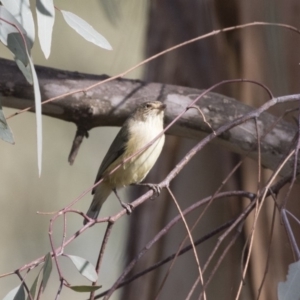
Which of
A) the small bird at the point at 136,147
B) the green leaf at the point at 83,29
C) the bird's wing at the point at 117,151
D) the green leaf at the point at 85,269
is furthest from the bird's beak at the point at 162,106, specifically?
the green leaf at the point at 85,269

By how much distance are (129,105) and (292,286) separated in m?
0.81

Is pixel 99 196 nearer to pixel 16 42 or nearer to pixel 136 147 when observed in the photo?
pixel 136 147

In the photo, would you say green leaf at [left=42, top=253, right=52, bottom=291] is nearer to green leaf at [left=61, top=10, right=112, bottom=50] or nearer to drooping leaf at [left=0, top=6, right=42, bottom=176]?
drooping leaf at [left=0, top=6, right=42, bottom=176]

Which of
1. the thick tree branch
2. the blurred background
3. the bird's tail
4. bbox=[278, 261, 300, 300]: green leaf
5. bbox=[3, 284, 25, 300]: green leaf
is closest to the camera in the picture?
bbox=[278, 261, 300, 300]: green leaf

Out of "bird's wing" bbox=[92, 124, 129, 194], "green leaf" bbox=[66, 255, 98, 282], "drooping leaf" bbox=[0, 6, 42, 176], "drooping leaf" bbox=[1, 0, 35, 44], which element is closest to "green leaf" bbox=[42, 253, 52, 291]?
"green leaf" bbox=[66, 255, 98, 282]

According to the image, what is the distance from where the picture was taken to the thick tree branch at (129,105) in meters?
1.41

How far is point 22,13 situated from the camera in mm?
936

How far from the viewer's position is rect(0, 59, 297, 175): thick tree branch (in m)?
1.41

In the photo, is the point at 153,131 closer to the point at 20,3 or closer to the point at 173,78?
the point at 173,78

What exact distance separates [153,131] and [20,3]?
747 millimetres

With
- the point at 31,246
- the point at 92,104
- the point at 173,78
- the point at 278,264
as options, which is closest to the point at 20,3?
the point at 92,104

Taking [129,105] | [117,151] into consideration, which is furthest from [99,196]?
[129,105]

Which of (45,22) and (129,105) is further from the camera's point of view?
(129,105)

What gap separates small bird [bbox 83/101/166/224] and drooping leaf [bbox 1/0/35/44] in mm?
582
